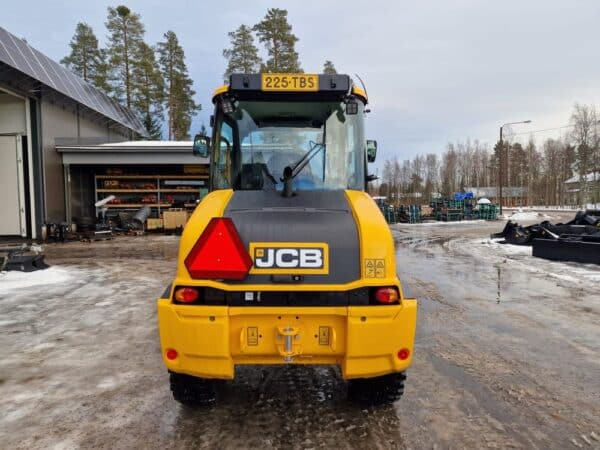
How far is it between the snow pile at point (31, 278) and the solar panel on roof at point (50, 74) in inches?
342

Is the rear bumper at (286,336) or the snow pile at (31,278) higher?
the rear bumper at (286,336)

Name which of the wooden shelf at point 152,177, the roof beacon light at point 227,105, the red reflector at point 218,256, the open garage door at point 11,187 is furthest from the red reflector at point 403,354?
the wooden shelf at point 152,177

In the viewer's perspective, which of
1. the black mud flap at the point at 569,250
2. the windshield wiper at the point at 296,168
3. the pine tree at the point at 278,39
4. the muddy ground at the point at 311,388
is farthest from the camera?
the pine tree at the point at 278,39

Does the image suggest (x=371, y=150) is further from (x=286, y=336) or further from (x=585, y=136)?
(x=585, y=136)

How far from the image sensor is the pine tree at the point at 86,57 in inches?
1598

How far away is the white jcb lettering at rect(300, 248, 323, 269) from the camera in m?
2.97

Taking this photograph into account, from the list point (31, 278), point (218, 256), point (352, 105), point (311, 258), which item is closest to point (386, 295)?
point (311, 258)

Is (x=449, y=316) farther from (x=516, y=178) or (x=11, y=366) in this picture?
(x=516, y=178)

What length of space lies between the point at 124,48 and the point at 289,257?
1706 inches

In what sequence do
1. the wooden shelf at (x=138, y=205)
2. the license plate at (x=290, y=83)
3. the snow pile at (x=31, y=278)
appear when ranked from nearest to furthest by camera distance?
the license plate at (x=290, y=83)
the snow pile at (x=31, y=278)
the wooden shelf at (x=138, y=205)

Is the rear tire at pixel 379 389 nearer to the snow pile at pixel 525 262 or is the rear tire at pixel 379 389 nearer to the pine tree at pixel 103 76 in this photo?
the snow pile at pixel 525 262

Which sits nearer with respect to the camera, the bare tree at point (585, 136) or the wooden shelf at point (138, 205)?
the wooden shelf at point (138, 205)

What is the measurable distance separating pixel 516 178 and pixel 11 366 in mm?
93755

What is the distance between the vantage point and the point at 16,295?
7.83m
